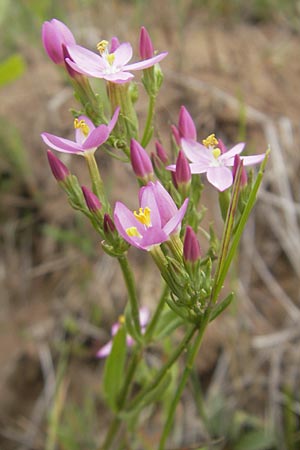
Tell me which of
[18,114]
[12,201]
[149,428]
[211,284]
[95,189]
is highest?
[95,189]

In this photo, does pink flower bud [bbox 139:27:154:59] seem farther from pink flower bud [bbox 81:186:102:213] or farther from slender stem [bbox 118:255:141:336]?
slender stem [bbox 118:255:141:336]

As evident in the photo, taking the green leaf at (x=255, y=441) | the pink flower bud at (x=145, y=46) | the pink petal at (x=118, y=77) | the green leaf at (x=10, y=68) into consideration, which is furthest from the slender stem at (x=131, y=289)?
the green leaf at (x=10, y=68)

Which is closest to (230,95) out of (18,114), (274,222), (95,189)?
(274,222)

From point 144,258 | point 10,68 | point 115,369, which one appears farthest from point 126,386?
point 10,68

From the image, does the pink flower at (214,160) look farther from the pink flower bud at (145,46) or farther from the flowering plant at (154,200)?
the pink flower bud at (145,46)

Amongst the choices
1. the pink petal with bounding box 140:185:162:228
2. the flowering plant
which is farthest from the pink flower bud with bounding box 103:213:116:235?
the pink petal with bounding box 140:185:162:228

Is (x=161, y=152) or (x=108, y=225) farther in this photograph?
(x=161, y=152)

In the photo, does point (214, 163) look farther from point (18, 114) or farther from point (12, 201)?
point (18, 114)

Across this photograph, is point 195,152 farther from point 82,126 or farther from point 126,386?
point 126,386
